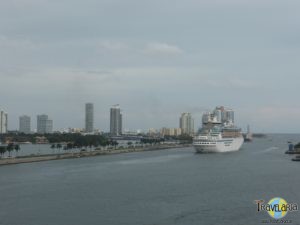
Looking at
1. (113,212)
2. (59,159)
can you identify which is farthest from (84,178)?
(59,159)

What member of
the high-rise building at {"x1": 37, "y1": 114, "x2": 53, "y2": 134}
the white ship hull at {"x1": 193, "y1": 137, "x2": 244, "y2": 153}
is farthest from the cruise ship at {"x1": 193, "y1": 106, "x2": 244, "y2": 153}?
the high-rise building at {"x1": 37, "y1": 114, "x2": 53, "y2": 134}

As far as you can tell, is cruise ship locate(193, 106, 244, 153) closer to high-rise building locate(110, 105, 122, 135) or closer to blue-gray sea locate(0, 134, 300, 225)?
blue-gray sea locate(0, 134, 300, 225)

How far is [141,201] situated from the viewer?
14047 millimetres

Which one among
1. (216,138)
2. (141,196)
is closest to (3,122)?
(216,138)

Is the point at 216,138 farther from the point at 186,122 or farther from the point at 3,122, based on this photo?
the point at 186,122

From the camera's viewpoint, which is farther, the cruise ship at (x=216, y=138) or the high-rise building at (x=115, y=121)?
the high-rise building at (x=115, y=121)

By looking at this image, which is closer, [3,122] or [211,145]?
[211,145]

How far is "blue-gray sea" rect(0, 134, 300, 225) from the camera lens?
1184 cm

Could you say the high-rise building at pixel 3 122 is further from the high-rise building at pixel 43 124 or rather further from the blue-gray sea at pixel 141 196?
the blue-gray sea at pixel 141 196

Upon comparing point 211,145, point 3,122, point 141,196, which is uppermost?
point 3,122

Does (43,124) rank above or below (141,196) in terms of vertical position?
above

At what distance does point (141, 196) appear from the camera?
588 inches

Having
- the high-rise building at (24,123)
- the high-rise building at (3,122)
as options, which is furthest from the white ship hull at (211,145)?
the high-rise building at (24,123)

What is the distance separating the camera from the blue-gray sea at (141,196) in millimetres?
11836
